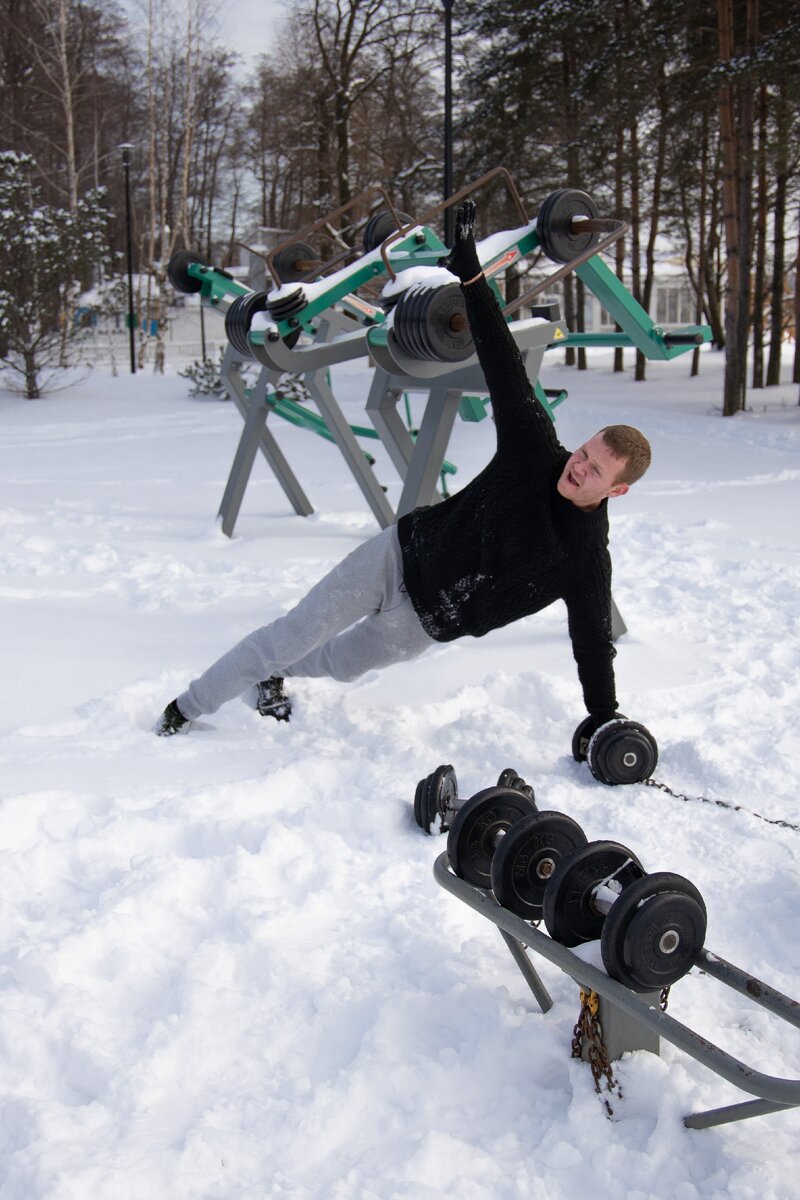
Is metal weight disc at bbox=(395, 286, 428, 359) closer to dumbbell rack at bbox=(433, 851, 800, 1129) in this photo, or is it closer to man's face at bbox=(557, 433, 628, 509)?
man's face at bbox=(557, 433, 628, 509)

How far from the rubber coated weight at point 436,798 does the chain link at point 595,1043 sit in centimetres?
97

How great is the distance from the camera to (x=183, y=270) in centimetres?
739

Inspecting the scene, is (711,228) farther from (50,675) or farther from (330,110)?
(50,675)

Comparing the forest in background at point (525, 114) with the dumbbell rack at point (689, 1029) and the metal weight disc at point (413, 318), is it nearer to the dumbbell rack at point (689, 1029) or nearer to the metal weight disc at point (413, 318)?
the metal weight disc at point (413, 318)

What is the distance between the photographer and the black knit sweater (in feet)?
10.6

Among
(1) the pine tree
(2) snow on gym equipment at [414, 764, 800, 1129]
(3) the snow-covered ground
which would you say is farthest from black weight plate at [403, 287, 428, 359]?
(1) the pine tree

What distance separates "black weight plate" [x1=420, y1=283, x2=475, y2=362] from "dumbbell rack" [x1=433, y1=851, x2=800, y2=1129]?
275cm

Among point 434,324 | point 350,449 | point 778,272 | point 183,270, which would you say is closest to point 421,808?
point 434,324

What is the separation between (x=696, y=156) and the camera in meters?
16.8

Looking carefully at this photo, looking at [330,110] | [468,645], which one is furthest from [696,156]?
[468,645]

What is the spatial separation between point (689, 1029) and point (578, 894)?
1.00ft

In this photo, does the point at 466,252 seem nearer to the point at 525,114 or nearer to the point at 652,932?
the point at 652,932

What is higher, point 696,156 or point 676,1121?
point 696,156

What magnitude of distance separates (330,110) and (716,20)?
13061mm
